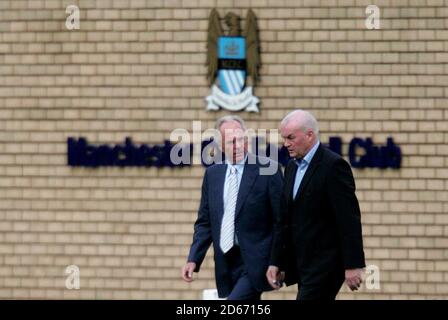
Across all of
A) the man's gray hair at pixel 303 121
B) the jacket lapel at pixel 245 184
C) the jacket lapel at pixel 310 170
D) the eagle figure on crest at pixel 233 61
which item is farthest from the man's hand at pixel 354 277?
the eagle figure on crest at pixel 233 61

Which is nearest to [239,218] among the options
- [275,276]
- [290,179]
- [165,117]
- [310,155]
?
[275,276]

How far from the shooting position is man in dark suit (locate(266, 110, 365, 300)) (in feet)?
23.5

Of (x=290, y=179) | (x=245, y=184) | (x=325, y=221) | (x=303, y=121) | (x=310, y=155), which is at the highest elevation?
(x=303, y=121)

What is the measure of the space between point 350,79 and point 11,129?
147 inches

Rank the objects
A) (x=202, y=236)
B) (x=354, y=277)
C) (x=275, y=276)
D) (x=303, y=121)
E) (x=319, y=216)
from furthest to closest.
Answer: (x=202, y=236) → (x=275, y=276) → (x=303, y=121) → (x=319, y=216) → (x=354, y=277)

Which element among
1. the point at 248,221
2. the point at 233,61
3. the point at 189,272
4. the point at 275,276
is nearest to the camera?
the point at 275,276

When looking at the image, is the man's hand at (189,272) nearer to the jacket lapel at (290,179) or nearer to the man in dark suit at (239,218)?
the man in dark suit at (239,218)

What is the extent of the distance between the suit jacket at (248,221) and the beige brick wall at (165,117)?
306 cm

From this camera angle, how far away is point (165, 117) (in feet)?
38.8

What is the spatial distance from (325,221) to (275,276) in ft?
2.12

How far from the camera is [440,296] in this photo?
11.6 meters

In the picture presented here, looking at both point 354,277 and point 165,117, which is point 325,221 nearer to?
point 354,277

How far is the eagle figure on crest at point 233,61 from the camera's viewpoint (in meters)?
11.7
